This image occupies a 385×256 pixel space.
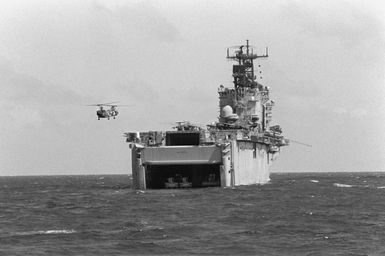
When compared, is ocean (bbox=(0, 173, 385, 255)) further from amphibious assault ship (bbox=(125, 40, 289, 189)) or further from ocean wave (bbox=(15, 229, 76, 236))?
amphibious assault ship (bbox=(125, 40, 289, 189))

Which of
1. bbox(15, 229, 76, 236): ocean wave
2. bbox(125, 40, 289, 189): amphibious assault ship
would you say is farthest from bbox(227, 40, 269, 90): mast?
bbox(15, 229, 76, 236): ocean wave

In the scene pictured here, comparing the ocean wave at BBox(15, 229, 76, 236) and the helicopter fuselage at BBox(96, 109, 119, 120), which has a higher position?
the helicopter fuselage at BBox(96, 109, 119, 120)

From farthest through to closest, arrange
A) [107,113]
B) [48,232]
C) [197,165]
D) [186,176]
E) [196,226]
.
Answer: [186,176] < [197,165] < [107,113] < [196,226] < [48,232]

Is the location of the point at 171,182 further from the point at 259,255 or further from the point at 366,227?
the point at 259,255

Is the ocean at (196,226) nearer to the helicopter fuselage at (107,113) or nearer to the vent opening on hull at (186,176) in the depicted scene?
the helicopter fuselage at (107,113)

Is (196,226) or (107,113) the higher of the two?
(107,113)

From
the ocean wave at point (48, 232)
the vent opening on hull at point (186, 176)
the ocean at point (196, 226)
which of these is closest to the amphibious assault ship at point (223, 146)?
the vent opening on hull at point (186, 176)

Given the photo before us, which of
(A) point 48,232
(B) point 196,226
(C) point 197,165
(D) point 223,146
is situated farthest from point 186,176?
(A) point 48,232

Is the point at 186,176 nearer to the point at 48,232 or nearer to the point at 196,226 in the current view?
the point at 196,226
